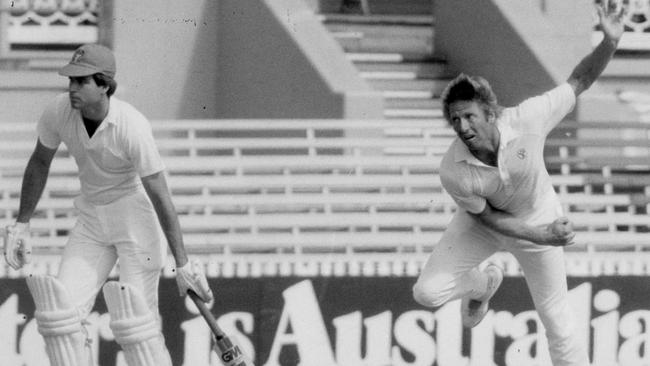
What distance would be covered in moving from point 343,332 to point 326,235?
0.59 metres

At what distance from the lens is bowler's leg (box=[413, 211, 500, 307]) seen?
9461 millimetres

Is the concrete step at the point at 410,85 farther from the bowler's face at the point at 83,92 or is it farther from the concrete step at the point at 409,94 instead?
the bowler's face at the point at 83,92

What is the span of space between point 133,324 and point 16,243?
0.84 metres

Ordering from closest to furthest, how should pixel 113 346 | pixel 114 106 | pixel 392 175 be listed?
1. pixel 114 106
2. pixel 113 346
3. pixel 392 175

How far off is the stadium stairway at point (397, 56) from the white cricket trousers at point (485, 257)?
3.90 meters

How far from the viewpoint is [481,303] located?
990 cm

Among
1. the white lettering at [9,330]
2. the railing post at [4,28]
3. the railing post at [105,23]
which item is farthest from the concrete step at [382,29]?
the white lettering at [9,330]

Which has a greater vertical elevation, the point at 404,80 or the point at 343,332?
the point at 404,80

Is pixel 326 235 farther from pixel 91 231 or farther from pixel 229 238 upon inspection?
pixel 91 231

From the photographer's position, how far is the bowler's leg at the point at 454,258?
9461mm

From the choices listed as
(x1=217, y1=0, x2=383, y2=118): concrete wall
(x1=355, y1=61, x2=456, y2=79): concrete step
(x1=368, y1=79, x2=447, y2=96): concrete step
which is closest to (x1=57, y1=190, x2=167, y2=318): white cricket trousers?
(x1=217, y1=0, x2=383, y2=118): concrete wall

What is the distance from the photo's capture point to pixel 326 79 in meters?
12.6

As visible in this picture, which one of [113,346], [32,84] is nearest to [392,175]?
[113,346]

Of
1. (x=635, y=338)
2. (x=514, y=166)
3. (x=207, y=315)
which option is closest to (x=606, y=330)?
(x=635, y=338)
